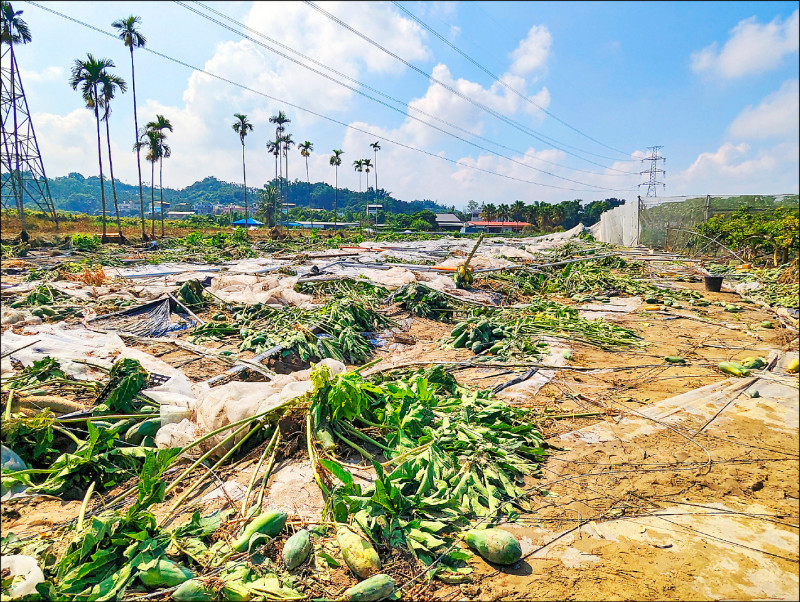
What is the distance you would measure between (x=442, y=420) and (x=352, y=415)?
760 millimetres

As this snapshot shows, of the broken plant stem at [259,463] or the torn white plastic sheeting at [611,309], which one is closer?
the broken plant stem at [259,463]

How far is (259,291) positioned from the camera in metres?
9.53

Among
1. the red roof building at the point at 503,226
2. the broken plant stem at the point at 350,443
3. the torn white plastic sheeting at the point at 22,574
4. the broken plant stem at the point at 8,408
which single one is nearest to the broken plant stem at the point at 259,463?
the broken plant stem at the point at 350,443

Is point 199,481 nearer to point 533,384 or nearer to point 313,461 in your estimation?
point 313,461

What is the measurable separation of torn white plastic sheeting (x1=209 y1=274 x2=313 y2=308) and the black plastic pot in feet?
31.2

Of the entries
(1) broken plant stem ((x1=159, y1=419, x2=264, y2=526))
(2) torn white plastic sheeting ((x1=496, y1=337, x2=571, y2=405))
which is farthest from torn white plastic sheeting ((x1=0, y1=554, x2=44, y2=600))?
(2) torn white plastic sheeting ((x1=496, y1=337, x2=571, y2=405))

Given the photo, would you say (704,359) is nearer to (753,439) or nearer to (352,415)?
(753,439)

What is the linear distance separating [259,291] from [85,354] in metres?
4.59

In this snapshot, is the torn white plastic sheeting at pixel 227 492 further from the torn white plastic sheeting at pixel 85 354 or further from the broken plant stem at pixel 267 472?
the torn white plastic sheeting at pixel 85 354

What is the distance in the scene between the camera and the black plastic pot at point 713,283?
10242mm

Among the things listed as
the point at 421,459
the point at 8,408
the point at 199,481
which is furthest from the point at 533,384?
the point at 8,408

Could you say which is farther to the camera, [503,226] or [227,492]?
[503,226]

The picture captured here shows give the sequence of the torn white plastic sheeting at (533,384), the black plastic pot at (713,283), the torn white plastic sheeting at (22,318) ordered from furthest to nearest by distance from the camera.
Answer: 1. the black plastic pot at (713,283)
2. the torn white plastic sheeting at (22,318)
3. the torn white plastic sheeting at (533,384)

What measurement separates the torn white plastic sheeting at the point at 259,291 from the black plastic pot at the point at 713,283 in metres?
9.51
